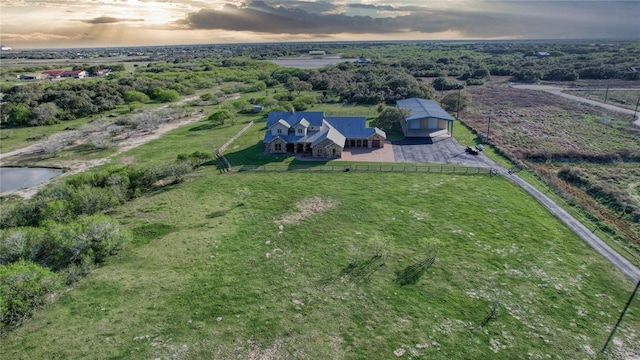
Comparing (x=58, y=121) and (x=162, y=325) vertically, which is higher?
(x=58, y=121)

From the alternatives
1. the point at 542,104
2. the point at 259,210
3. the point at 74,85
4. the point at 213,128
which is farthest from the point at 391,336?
the point at 74,85

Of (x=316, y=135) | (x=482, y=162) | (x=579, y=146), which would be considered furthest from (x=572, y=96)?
(x=316, y=135)

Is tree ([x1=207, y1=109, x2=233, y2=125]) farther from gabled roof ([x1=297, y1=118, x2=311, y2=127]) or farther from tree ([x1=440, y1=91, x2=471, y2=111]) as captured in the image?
tree ([x1=440, y1=91, x2=471, y2=111])

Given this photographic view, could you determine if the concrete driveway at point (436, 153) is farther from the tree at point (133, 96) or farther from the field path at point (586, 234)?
the tree at point (133, 96)

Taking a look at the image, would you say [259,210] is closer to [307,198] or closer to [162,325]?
[307,198]

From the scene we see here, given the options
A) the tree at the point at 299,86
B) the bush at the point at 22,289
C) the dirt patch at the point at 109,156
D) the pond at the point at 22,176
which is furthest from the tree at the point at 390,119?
the bush at the point at 22,289

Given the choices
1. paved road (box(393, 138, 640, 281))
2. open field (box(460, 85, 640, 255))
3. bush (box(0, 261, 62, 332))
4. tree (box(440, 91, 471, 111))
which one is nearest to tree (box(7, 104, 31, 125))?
bush (box(0, 261, 62, 332))

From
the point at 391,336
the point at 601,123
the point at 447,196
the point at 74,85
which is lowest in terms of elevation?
the point at 391,336
